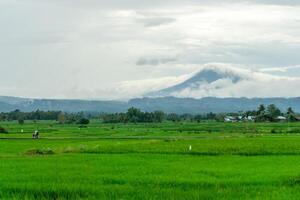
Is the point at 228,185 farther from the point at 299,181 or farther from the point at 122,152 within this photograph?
the point at 122,152

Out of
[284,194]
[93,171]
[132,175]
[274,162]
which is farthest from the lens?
[274,162]

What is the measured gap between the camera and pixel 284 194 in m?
13.2

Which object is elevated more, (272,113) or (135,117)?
(272,113)

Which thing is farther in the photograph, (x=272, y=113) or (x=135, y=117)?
(x=135, y=117)

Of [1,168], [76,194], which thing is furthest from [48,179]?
[1,168]

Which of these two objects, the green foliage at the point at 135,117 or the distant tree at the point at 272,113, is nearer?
the distant tree at the point at 272,113

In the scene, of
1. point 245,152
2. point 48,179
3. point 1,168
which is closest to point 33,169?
point 1,168

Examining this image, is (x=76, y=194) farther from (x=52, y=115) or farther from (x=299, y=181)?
(x=52, y=115)

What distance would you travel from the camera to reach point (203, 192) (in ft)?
45.7

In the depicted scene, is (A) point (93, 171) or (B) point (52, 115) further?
(B) point (52, 115)

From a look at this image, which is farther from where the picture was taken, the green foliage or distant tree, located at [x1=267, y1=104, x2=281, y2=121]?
the green foliage

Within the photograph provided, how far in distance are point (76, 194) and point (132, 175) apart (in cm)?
357

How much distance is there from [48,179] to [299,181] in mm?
7489

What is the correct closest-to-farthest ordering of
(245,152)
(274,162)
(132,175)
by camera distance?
(132,175) < (274,162) < (245,152)
